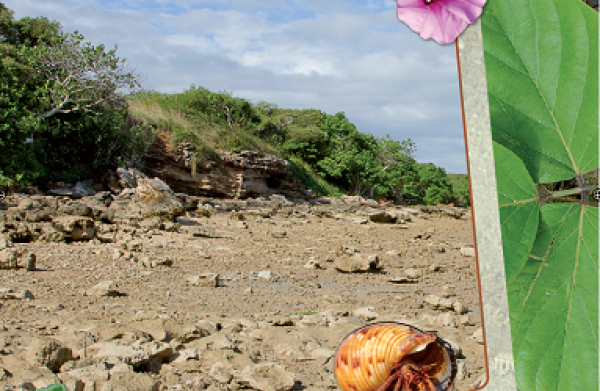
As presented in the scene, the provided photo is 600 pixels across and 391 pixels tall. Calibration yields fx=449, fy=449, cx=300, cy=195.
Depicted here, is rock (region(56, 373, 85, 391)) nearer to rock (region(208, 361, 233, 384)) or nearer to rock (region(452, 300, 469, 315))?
rock (region(208, 361, 233, 384))

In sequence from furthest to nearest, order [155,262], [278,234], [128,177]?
[128,177], [278,234], [155,262]

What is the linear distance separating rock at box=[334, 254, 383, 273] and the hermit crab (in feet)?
7.31

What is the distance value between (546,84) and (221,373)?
3.90ft

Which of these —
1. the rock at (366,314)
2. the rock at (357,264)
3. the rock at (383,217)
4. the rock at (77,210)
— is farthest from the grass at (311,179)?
the rock at (366,314)

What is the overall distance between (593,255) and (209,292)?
6.91ft

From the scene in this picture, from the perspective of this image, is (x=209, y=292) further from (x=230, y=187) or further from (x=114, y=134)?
(x=230, y=187)

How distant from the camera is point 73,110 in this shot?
9242 mm

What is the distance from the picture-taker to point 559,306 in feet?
3.46

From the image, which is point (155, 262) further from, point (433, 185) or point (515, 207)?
point (515, 207)

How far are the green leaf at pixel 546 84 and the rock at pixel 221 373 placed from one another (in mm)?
1015

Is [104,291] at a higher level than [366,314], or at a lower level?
lower

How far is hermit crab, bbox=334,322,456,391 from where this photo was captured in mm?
951

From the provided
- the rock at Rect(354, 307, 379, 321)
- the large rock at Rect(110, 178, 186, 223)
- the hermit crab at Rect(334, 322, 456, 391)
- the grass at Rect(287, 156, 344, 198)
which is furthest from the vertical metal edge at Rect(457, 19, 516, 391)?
the grass at Rect(287, 156, 344, 198)

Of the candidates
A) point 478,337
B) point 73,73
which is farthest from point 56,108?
point 478,337
